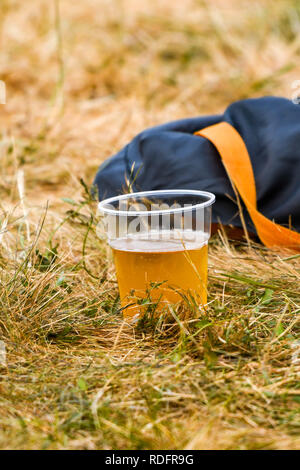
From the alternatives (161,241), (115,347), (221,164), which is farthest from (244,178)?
(115,347)

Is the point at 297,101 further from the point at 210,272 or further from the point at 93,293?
the point at 93,293

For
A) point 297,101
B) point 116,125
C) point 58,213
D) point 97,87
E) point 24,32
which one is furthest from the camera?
point 24,32

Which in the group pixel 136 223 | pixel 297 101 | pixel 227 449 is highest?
pixel 297 101

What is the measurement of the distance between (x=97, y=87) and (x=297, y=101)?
2108 millimetres

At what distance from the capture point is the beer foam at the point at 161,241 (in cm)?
97

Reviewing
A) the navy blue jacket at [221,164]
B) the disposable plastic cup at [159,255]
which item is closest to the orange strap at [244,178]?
the navy blue jacket at [221,164]

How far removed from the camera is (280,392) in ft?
2.56

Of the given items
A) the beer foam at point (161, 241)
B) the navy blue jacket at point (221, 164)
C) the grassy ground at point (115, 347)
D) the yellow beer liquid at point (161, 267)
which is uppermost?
the navy blue jacket at point (221, 164)

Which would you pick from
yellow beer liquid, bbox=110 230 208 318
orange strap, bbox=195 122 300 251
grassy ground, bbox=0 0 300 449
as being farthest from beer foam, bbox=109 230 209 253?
orange strap, bbox=195 122 300 251

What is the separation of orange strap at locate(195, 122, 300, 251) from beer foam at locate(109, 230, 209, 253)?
301mm

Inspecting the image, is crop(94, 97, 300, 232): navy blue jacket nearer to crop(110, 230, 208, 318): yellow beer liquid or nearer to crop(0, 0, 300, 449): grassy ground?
crop(0, 0, 300, 449): grassy ground

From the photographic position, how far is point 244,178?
51.9 inches

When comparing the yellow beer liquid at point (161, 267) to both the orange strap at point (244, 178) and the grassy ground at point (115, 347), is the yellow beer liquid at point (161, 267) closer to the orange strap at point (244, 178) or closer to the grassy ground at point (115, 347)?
the grassy ground at point (115, 347)

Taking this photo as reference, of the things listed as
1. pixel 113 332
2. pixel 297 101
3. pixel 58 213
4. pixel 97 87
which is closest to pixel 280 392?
pixel 113 332
